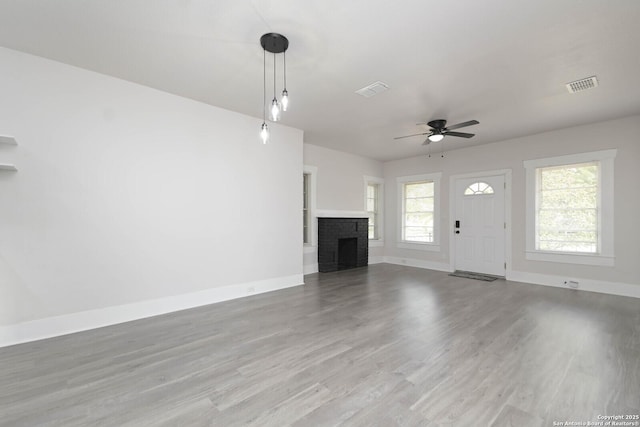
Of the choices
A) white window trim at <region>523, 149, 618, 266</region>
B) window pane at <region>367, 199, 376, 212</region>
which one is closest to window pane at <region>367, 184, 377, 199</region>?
window pane at <region>367, 199, 376, 212</region>

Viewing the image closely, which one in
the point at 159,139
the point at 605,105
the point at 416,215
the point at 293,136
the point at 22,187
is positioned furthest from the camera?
the point at 416,215

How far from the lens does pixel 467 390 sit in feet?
6.48

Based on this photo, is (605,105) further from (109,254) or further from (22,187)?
(22,187)

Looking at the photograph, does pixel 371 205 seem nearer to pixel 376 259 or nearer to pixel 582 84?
pixel 376 259

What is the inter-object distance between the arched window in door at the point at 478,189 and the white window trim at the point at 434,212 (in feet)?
2.20

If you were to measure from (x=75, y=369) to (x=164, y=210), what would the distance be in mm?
1847

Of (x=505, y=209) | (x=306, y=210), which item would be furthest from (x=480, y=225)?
(x=306, y=210)

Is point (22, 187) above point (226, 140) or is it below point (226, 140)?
below

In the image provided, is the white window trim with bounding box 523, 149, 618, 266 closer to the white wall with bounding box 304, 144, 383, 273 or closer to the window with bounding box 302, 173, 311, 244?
the white wall with bounding box 304, 144, 383, 273

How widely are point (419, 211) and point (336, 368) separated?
18.2 feet

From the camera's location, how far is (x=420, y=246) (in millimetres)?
6949

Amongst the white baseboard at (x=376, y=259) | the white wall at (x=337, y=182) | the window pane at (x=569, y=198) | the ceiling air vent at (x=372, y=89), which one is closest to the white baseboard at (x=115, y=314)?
the white wall at (x=337, y=182)

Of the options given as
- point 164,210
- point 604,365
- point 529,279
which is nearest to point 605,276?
point 529,279

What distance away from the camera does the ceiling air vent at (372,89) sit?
3.36m
